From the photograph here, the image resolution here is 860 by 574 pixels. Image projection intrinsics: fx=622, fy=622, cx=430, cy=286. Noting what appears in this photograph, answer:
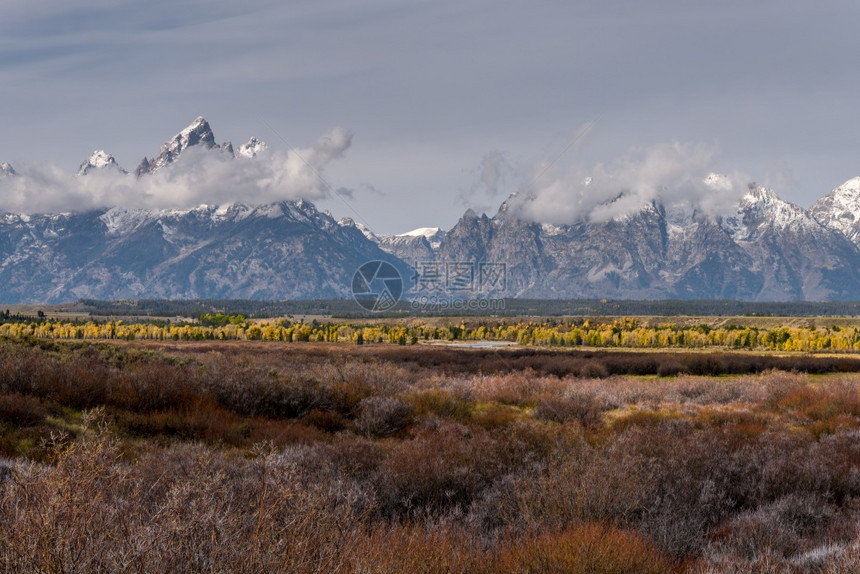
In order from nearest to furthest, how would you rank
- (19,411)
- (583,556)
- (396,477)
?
(583,556) → (396,477) → (19,411)

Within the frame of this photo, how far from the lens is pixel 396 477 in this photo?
28.7 ft

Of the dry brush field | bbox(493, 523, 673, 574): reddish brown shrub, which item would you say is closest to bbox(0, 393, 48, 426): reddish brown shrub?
the dry brush field

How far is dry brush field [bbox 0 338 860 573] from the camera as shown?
13.1 ft

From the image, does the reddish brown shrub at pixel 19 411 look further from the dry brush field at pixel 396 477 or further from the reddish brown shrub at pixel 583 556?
the reddish brown shrub at pixel 583 556

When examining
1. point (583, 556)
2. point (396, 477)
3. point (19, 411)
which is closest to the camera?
point (583, 556)

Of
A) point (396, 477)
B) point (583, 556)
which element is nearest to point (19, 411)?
point (396, 477)

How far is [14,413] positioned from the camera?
1148 centimetres

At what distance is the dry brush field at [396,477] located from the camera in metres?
4.01

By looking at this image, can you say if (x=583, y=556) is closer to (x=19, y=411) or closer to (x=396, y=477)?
(x=396, y=477)

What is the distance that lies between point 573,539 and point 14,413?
1080 cm

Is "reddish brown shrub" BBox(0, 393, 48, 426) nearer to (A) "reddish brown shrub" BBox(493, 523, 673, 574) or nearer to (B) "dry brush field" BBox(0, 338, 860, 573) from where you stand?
(B) "dry brush field" BBox(0, 338, 860, 573)

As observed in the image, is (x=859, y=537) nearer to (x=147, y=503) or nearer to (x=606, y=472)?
(x=606, y=472)

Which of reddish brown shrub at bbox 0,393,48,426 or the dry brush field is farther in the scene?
reddish brown shrub at bbox 0,393,48,426

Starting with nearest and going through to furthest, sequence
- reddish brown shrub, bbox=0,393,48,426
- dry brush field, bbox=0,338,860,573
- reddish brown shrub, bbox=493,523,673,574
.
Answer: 1. dry brush field, bbox=0,338,860,573
2. reddish brown shrub, bbox=493,523,673,574
3. reddish brown shrub, bbox=0,393,48,426
